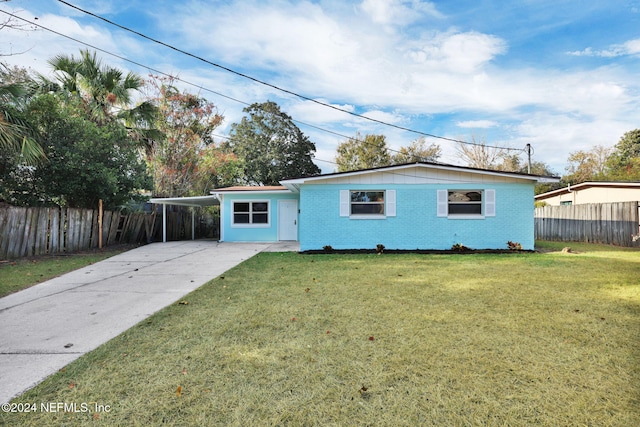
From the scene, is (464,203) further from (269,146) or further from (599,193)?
(269,146)

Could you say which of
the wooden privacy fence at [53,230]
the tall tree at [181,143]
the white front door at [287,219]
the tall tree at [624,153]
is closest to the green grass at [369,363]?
the wooden privacy fence at [53,230]

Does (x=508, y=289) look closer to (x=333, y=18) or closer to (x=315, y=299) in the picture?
(x=315, y=299)

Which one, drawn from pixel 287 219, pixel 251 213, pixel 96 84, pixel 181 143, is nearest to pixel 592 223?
pixel 287 219

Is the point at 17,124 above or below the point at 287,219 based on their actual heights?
above

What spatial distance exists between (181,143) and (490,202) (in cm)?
1890

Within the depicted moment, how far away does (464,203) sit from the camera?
39.1ft

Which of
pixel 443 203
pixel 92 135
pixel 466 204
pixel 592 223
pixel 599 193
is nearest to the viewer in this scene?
pixel 92 135

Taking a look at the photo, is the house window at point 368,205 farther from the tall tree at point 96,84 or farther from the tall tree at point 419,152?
the tall tree at point 419,152

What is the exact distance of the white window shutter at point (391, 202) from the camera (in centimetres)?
1177

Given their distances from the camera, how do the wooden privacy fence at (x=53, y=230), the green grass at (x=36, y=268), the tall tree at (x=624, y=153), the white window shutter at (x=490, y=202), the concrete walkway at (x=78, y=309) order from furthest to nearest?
the tall tree at (x=624, y=153) < the white window shutter at (x=490, y=202) < the wooden privacy fence at (x=53, y=230) < the green grass at (x=36, y=268) < the concrete walkway at (x=78, y=309)

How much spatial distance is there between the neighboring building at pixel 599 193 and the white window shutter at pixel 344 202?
13.8 metres

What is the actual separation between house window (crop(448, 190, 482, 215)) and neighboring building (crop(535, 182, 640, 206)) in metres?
9.20

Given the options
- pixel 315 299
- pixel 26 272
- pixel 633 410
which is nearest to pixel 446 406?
pixel 633 410

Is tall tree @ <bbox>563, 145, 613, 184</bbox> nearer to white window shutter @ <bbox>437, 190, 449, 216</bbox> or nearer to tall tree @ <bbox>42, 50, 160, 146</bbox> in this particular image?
white window shutter @ <bbox>437, 190, 449, 216</bbox>
